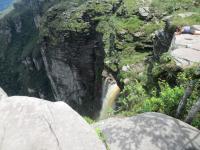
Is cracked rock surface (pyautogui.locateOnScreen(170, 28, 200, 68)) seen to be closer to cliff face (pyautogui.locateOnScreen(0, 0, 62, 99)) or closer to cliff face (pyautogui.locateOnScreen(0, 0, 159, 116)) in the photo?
cliff face (pyautogui.locateOnScreen(0, 0, 159, 116))

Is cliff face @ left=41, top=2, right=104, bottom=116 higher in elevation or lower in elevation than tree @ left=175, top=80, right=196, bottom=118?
lower

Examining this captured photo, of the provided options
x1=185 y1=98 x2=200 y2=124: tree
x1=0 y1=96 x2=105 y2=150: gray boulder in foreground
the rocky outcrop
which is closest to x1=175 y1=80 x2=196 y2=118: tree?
x1=185 y1=98 x2=200 y2=124: tree

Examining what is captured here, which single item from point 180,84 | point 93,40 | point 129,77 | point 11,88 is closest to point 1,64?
point 11,88

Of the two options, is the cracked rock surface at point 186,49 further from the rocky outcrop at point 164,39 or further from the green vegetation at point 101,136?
the green vegetation at point 101,136

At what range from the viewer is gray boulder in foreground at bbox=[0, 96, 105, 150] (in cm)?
757

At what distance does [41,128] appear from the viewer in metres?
8.00

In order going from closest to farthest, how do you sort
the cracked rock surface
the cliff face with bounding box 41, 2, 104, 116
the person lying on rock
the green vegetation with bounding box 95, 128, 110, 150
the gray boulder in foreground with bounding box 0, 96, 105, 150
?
the gray boulder in foreground with bounding box 0, 96, 105, 150, the green vegetation with bounding box 95, 128, 110, 150, the cracked rock surface, the person lying on rock, the cliff face with bounding box 41, 2, 104, 116

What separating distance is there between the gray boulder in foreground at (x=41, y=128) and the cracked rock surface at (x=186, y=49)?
265 inches

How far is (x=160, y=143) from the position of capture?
8.30 meters

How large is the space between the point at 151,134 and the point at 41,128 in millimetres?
2696

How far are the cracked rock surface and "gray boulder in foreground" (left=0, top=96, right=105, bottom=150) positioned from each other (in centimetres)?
673

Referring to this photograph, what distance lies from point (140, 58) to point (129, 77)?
15.3 feet

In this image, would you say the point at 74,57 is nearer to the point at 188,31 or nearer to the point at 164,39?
the point at 164,39

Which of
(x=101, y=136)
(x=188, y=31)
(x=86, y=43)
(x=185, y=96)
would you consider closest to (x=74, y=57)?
(x=86, y=43)
